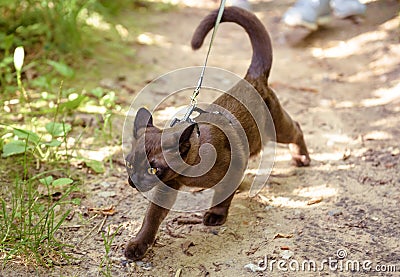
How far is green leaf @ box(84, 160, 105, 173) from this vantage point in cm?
336

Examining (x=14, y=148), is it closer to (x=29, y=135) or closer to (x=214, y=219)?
(x=29, y=135)

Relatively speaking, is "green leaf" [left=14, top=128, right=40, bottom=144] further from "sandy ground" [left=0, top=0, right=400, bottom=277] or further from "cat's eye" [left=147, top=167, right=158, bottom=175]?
"cat's eye" [left=147, top=167, right=158, bottom=175]

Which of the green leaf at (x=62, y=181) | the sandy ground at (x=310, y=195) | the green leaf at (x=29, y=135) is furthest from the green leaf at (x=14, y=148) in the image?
the sandy ground at (x=310, y=195)

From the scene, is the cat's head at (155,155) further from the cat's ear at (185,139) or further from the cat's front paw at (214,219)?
the cat's front paw at (214,219)

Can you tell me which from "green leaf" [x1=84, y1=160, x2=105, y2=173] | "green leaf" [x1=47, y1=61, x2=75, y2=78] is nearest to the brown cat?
"green leaf" [x1=84, y1=160, x2=105, y2=173]

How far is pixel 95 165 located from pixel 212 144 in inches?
39.5

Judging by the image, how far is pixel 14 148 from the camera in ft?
10.4

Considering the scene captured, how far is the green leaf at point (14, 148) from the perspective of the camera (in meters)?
3.15

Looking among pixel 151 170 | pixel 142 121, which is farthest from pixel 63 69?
pixel 151 170

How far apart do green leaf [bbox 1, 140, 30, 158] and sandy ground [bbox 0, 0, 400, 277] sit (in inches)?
17.2

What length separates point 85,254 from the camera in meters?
2.65

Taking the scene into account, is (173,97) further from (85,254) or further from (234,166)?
(85,254)

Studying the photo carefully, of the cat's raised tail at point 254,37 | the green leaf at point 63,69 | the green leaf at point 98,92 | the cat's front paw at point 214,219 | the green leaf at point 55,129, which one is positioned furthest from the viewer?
the green leaf at point 63,69

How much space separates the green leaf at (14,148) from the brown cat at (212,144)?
99cm
